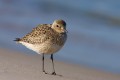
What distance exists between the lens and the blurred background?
42.7 ft

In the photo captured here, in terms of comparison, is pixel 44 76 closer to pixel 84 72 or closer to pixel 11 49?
pixel 84 72

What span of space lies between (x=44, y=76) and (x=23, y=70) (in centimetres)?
37

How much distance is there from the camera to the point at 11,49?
12789mm

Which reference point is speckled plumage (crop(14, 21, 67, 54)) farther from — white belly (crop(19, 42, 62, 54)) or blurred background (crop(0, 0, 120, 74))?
blurred background (crop(0, 0, 120, 74))

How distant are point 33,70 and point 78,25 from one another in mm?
5026

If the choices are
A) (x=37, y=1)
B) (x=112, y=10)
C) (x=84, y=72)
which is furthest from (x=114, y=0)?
(x=84, y=72)

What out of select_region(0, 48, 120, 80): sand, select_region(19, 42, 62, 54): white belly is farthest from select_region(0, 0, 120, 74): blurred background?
select_region(19, 42, 62, 54): white belly

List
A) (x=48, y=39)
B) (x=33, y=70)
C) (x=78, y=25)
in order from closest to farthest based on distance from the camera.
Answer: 1. (x=33, y=70)
2. (x=48, y=39)
3. (x=78, y=25)

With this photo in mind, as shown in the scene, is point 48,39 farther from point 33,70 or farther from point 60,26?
point 33,70

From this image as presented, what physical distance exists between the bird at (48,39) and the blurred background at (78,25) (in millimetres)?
1735

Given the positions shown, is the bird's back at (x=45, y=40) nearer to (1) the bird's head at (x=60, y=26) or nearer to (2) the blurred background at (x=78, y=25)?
(1) the bird's head at (x=60, y=26)

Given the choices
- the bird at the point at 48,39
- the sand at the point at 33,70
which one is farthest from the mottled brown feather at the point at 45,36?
the sand at the point at 33,70

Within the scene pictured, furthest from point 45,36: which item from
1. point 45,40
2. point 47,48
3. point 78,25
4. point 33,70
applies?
point 78,25

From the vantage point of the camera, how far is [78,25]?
611 inches
